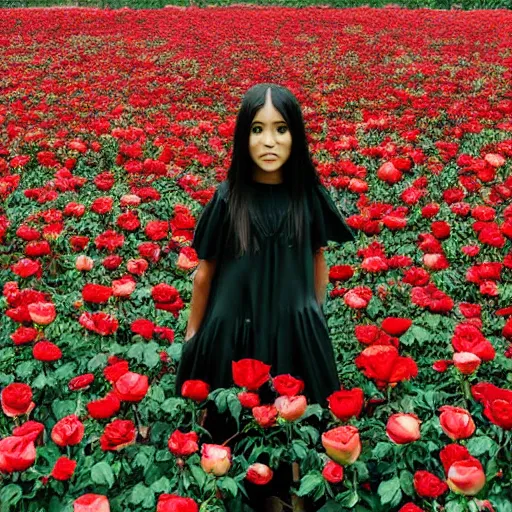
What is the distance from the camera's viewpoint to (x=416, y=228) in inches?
154

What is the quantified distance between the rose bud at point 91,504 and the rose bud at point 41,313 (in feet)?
2.99

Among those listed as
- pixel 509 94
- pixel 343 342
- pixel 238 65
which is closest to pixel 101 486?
pixel 343 342

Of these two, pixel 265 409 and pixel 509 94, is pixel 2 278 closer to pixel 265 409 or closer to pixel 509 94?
pixel 265 409

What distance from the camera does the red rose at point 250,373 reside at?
1.78m

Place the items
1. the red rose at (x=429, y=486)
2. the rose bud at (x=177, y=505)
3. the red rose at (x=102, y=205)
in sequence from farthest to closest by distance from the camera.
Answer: the red rose at (x=102, y=205), the red rose at (x=429, y=486), the rose bud at (x=177, y=505)

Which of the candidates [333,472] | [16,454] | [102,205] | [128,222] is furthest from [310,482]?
[102,205]

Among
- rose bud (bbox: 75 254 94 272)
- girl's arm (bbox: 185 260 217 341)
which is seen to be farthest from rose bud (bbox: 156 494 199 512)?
rose bud (bbox: 75 254 94 272)

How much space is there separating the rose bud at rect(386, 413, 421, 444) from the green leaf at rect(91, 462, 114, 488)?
2.36 feet

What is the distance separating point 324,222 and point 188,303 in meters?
1.29

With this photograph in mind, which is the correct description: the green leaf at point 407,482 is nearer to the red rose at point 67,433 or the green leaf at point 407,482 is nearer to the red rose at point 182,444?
the red rose at point 182,444

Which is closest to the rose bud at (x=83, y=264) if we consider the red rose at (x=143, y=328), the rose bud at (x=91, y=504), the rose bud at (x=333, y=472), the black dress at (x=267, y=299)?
the red rose at (x=143, y=328)

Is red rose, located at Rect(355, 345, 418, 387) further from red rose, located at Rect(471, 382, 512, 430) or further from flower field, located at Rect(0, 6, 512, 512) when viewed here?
red rose, located at Rect(471, 382, 512, 430)

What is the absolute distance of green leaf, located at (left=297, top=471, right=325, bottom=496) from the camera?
5.46 feet

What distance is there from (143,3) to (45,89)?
51.3ft
